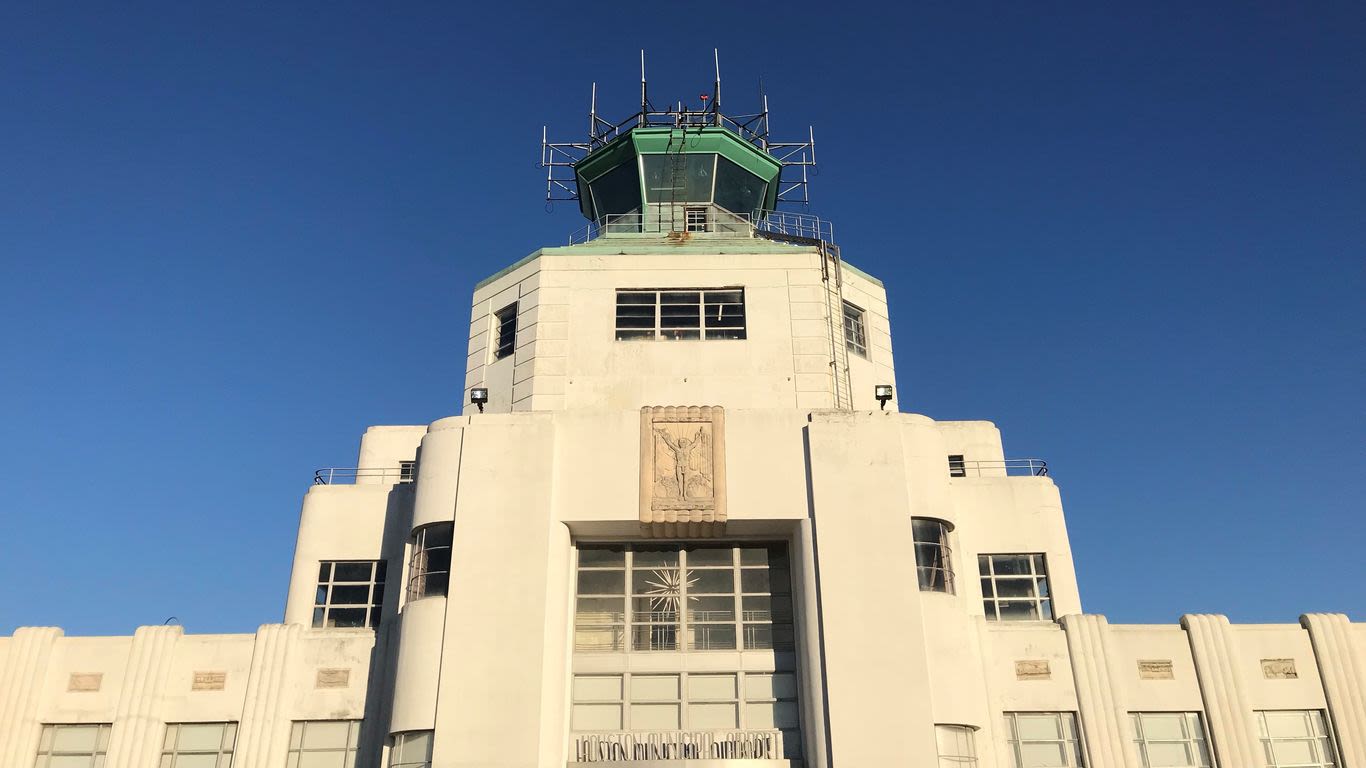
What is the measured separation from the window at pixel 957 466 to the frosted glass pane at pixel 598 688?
1318 cm

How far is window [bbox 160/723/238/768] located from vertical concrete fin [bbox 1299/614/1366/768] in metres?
27.4

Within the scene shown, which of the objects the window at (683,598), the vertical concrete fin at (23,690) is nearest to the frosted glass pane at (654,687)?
the window at (683,598)

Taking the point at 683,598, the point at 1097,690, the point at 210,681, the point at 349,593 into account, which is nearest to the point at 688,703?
the point at 683,598

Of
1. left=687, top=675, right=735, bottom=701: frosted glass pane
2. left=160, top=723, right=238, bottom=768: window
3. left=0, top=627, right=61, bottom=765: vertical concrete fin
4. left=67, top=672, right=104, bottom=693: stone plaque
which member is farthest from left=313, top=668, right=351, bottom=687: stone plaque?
left=687, top=675, right=735, bottom=701: frosted glass pane

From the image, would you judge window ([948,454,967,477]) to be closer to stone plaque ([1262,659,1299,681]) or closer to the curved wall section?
stone plaque ([1262,659,1299,681])

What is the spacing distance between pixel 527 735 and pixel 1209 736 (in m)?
16.6

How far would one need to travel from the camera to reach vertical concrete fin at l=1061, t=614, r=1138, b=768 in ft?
80.7

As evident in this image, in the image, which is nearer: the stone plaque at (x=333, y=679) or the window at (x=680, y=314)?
the stone plaque at (x=333, y=679)

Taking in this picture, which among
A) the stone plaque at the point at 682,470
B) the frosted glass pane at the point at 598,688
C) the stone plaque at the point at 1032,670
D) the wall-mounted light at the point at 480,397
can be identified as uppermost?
the wall-mounted light at the point at 480,397

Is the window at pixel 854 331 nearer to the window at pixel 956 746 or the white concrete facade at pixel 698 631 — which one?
the white concrete facade at pixel 698 631

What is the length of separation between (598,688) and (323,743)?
7.05 m

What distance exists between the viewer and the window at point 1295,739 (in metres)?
25.2

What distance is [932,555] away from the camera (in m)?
25.0

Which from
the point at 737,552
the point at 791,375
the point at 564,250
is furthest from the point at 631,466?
the point at 564,250
